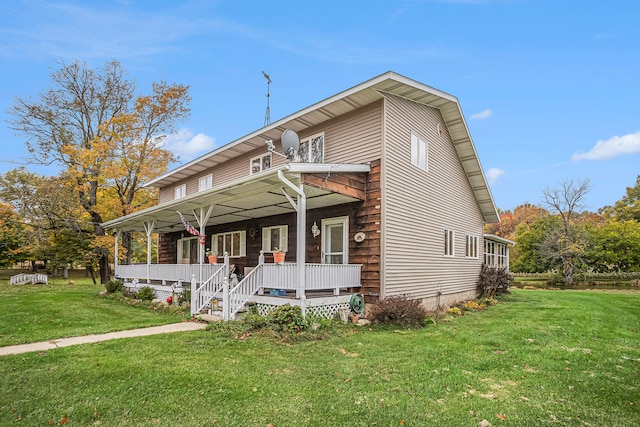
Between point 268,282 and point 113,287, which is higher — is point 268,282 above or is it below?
above

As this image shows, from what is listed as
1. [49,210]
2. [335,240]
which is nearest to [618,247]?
[335,240]

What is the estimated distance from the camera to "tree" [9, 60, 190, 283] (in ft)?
80.6

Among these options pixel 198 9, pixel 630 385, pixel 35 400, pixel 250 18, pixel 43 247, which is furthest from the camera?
pixel 43 247

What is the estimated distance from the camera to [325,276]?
9859 millimetres

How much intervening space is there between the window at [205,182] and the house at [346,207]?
1.67 m

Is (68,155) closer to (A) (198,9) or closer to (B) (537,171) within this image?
(A) (198,9)

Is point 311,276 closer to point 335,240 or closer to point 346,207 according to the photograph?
point 335,240

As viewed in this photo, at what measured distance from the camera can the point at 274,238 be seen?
14.5 meters

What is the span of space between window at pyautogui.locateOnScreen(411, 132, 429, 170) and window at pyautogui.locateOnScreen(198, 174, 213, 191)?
33.3ft

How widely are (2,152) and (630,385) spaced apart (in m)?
34.8

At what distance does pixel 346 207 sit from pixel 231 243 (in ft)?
22.3

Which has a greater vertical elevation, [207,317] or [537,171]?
[537,171]

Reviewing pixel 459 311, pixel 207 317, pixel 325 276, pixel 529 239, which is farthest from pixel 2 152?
pixel 529 239

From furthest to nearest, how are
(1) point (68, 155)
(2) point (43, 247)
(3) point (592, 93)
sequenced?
1. (2) point (43, 247)
2. (1) point (68, 155)
3. (3) point (592, 93)
